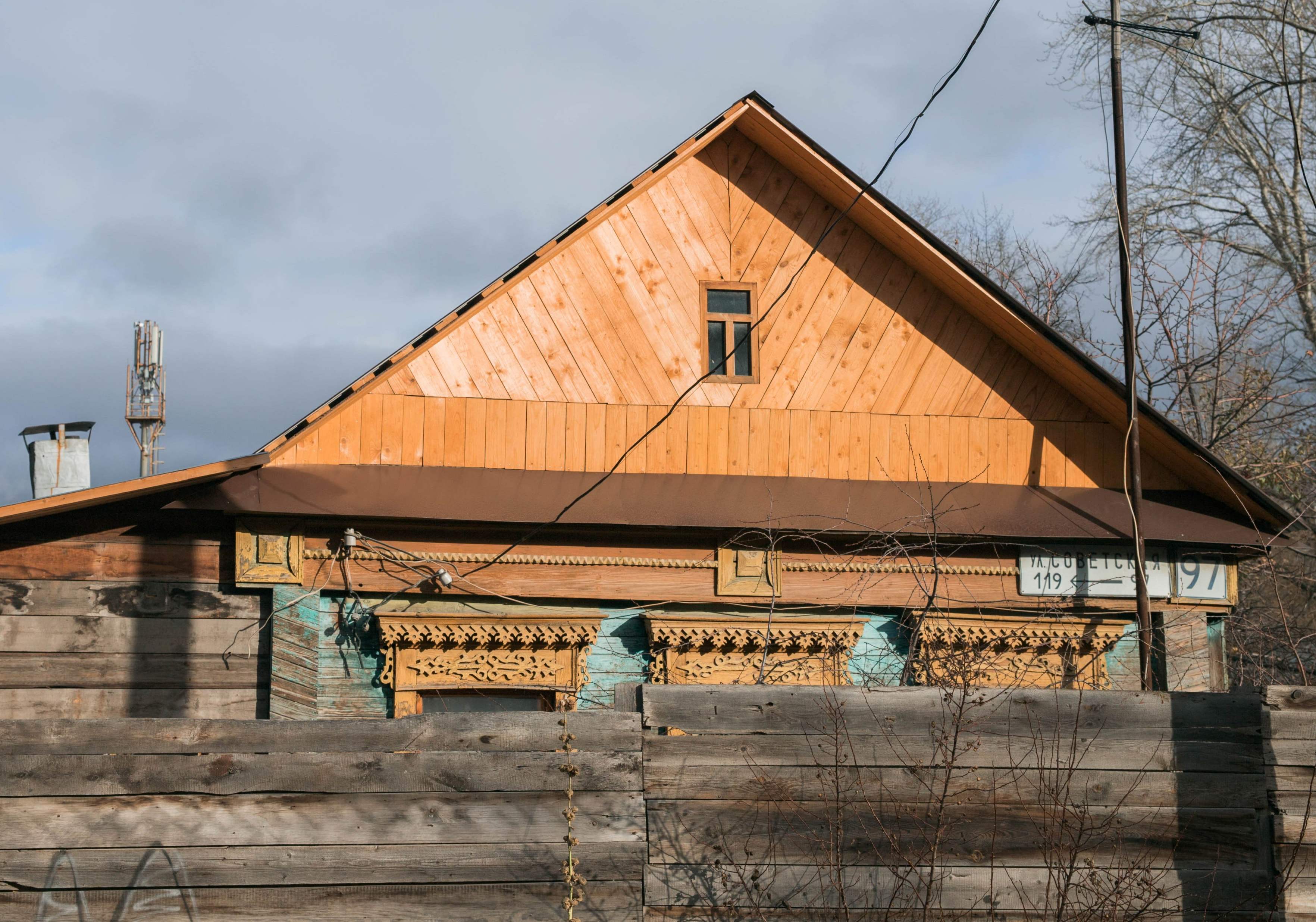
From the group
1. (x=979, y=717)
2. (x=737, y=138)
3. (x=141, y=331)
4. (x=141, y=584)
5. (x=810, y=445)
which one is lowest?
(x=979, y=717)

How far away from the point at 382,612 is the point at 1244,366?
13.9 m

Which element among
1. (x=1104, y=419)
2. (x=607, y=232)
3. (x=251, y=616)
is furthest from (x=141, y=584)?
(x=1104, y=419)

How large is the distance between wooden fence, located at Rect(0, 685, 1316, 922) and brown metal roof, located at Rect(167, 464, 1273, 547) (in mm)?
3103

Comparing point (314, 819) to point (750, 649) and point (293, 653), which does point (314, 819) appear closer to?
point (293, 653)

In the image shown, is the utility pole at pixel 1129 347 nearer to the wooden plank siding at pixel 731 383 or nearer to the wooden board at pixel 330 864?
the wooden plank siding at pixel 731 383

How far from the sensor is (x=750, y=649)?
7.91m

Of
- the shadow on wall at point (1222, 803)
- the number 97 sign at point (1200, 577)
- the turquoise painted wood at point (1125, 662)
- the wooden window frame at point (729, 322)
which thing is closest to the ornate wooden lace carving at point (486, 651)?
the wooden window frame at point (729, 322)

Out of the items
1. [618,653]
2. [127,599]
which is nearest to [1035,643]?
[618,653]

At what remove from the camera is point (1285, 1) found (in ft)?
50.0

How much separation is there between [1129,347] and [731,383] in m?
2.86

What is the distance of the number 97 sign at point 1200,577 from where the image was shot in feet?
26.8

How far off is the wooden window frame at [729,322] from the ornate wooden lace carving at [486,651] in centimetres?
207

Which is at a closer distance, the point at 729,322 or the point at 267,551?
the point at 267,551

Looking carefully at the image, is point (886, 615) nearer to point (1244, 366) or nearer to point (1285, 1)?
point (1244, 366)
